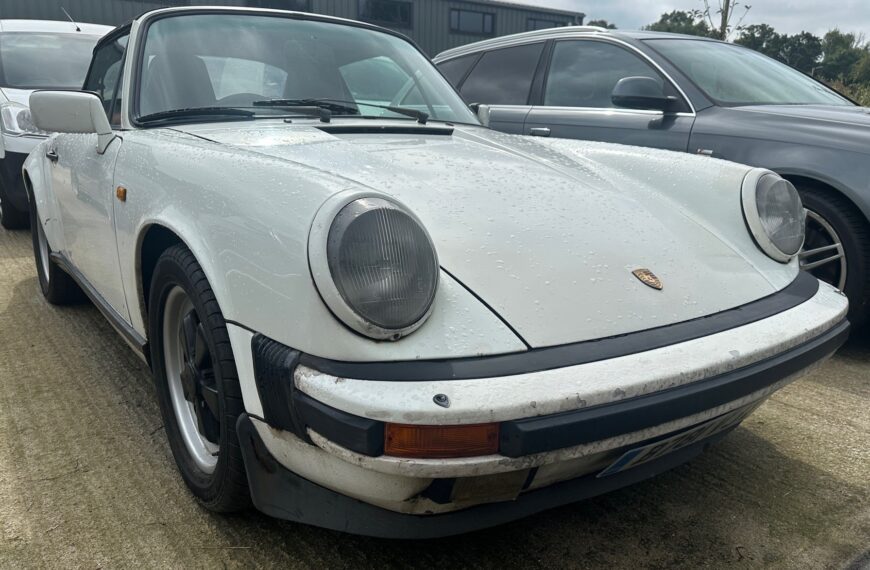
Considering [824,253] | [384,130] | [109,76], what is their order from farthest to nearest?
[824,253] < [109,76] < [384,130]

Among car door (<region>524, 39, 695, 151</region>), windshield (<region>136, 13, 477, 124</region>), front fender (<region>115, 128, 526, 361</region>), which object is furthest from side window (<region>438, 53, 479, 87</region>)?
front fender (<region>115, 128, 526, 361</region>)

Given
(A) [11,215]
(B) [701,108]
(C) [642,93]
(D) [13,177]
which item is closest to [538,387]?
(C) [642,93]

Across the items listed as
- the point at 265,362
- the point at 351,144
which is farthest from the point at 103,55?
the point at 265,362

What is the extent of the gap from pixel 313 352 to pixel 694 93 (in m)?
3.09

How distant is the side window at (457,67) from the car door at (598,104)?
783 mm

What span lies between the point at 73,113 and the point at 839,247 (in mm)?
Result: 3201

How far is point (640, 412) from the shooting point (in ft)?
4.14

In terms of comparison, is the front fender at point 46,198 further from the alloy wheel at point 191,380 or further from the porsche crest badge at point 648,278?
the porsche crest badge at point 648,278

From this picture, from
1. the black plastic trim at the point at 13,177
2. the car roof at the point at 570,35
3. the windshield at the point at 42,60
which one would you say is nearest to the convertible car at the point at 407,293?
the car roof at the point at 570,35

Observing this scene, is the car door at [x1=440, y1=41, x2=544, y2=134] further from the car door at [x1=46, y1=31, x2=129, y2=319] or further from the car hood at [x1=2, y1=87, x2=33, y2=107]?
the car hood at [x1=2, y1=87, x2=33, y2=107]

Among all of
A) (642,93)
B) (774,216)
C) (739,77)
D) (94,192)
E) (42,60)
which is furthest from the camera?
(42,60)

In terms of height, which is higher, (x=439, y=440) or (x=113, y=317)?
(x=439, y=440)

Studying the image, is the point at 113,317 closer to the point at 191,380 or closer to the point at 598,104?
the point at 191,380

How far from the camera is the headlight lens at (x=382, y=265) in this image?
122 cm
